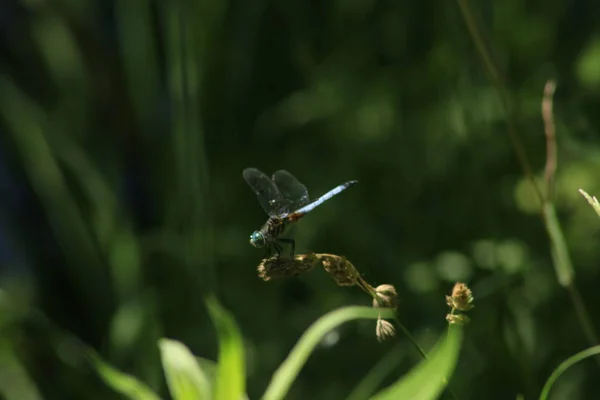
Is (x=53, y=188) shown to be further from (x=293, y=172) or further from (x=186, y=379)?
(x=186, y=379)

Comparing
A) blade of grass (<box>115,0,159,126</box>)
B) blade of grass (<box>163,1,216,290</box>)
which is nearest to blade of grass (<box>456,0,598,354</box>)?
blade of grass (<box>163,1,216,290</box>)

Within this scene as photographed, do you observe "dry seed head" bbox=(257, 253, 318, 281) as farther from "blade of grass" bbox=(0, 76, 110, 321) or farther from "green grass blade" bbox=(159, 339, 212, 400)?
"blade of grass" bbox=(0, 76, 110, 321)

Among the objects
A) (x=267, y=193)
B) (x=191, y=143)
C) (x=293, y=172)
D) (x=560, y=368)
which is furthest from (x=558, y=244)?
(x=293, y=172)

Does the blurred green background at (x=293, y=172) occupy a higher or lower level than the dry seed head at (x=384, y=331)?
lower

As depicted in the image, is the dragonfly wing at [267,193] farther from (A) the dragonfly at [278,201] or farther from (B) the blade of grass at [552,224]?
(B) the blade of grass at [552,224]

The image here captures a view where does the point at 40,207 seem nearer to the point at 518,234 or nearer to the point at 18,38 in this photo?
the point at 18,38

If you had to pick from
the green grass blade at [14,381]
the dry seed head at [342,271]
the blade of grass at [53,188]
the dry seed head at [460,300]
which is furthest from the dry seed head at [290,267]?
the blade of grass at [53,188]
